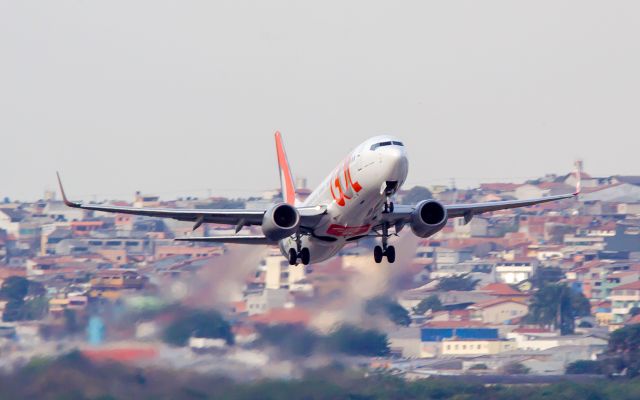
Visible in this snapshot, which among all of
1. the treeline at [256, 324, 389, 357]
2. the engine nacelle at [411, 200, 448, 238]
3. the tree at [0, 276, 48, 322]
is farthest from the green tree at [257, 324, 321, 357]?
the engine nacelle at [411, 200, 448, 238]

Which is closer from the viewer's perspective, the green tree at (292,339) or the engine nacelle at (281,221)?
the engine nacelle at (281,221)

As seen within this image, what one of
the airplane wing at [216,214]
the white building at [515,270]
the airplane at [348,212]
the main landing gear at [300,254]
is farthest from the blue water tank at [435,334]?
the white building at [515,270]

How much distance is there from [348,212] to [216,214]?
16.9 ft

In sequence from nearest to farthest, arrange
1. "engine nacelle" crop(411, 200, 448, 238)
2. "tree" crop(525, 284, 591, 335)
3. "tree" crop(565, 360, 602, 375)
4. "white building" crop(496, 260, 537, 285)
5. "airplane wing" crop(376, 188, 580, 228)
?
"engine nacelle" crop(411, 200, 448, 238) < "airplane wing" crop(376, 188, 580, 228) < "tree" crop(565, 360, 602, 375) < "tree" crop(525, 284, 591, 335) < "white building" crop(496, 260, 537, 285)

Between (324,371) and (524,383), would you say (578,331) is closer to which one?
(524,383)

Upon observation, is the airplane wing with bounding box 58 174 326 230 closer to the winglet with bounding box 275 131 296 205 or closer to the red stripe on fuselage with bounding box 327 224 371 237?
the red stripe on fuselage with bounding box 327 224 371 237

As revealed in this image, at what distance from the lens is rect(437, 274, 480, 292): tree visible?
299 ft

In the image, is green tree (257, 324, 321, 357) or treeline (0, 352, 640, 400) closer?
treeline (0, 352, 640, 400)

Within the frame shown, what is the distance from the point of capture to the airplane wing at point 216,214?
49125 millimetres

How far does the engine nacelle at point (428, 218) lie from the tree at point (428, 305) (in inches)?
1287

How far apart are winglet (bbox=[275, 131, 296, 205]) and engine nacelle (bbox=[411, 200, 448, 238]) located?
38.5ft

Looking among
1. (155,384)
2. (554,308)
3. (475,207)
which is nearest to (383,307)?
(155,384)

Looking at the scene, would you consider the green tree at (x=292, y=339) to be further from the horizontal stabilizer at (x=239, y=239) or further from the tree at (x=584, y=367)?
the tree at (x=584, y=367)

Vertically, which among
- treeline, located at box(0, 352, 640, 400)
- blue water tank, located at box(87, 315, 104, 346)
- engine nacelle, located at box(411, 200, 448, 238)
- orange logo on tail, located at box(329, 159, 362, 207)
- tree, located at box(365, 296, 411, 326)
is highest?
orange logo on tail, located at box(329, 159, 362, 207)
